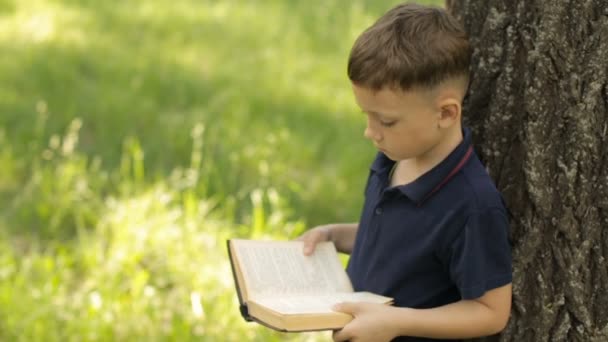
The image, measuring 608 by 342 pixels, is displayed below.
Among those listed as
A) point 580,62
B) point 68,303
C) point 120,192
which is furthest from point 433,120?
point 120,192

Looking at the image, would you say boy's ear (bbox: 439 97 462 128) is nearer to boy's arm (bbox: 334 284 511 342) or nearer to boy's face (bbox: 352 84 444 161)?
boy's face (bbox: 352 84 444 161)

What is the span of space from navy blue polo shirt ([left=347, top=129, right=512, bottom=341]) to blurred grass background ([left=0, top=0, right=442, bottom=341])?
147cm

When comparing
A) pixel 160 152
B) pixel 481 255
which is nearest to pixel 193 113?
pixel 160 152

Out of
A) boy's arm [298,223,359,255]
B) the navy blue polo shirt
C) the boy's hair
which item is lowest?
boy's arm [298,223,359,255]

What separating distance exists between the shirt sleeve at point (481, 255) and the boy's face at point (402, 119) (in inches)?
8.0

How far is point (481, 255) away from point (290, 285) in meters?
0.50

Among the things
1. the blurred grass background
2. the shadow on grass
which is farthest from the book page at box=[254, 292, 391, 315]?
the shadow on grass

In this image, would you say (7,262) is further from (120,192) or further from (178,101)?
(178,101)

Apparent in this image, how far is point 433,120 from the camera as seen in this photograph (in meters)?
2.32

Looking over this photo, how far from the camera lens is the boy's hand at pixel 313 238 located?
2.68m

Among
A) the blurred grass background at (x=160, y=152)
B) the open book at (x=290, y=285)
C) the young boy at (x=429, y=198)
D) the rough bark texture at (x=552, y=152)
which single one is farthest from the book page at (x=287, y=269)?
the blurred grass background at (x=160, y=152)

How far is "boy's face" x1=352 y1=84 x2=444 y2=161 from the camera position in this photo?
2289 millimetres

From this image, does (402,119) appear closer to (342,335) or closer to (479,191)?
(479,191)

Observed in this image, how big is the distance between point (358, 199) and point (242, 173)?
571 mm
